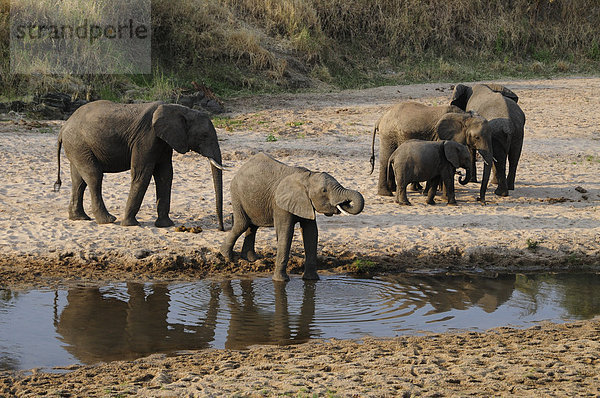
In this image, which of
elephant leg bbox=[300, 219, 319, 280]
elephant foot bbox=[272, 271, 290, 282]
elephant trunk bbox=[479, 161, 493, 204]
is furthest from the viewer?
elephant trunk bbox=[479, 161, 493, 204]

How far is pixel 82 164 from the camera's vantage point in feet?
34.7

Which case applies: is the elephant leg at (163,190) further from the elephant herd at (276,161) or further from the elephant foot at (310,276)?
the elephant foot at (310,276)

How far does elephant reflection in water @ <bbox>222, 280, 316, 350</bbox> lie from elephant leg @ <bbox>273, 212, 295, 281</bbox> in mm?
116

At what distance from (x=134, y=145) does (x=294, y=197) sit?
2.64 metres

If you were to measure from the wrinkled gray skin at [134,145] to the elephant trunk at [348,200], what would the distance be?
91.3 inches

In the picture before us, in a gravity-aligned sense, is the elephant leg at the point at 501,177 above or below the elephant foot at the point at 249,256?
above

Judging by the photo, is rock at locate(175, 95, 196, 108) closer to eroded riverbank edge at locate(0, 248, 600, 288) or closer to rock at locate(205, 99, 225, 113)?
rock at locate(205, 99, 225, 113)

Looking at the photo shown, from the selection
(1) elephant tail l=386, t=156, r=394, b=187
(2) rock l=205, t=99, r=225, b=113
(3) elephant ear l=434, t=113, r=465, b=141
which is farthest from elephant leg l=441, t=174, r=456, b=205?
(2) rock l=205, t=99, r=225, b=113

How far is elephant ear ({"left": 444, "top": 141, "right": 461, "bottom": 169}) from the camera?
39.1ft

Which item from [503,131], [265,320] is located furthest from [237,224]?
[503,131]

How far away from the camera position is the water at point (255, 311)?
7.39m

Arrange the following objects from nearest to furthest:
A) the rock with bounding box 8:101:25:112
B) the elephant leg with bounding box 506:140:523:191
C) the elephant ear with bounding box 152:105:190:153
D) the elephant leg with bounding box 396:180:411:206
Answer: the elephant ear with bounding box 152:105:190:153 < the elephant leg with bounding box 396:180:411:206 < the elephant leg with bounding box 506:140:523:191 < the rock with bounding box 8:101:25:112

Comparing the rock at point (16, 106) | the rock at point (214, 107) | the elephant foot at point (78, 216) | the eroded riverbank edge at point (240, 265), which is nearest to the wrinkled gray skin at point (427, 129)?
the eroded riverbank edge at point (240, 265)

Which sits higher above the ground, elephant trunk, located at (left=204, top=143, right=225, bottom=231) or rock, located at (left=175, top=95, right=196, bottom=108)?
elephant trunk, located at (left=204, top=143, right=225, bottom=231)
